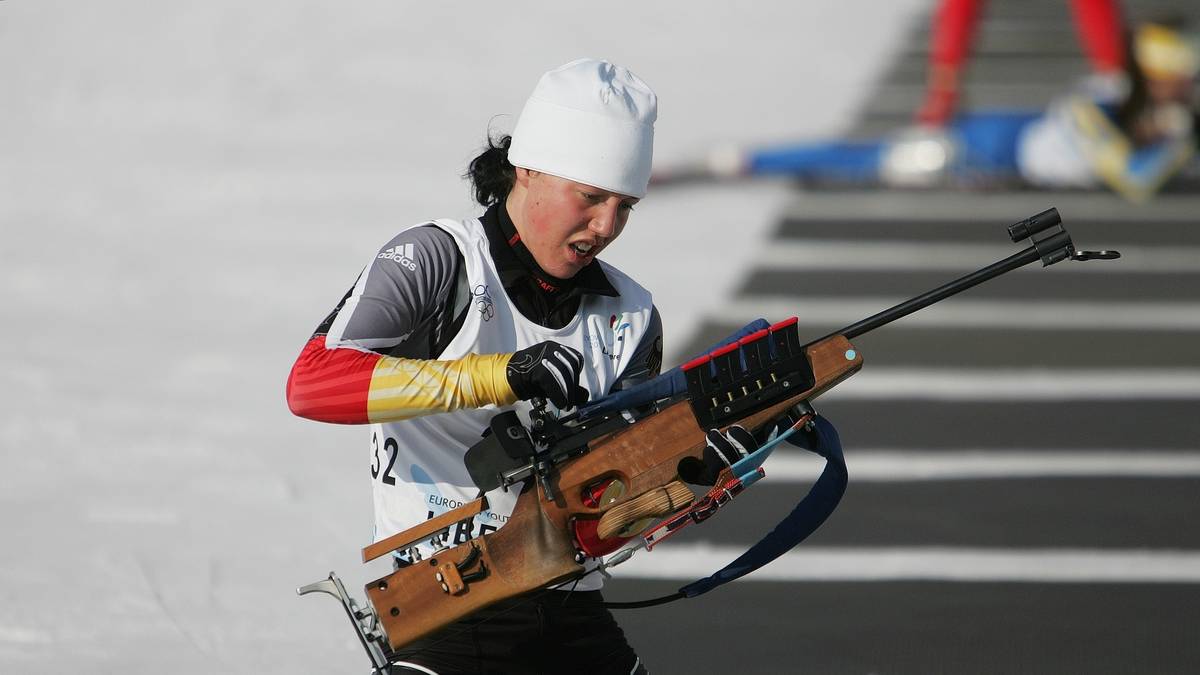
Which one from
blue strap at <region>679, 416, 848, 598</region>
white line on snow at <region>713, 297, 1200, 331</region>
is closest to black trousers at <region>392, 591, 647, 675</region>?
blue strap at <region>679, 416, 848, 598</region>

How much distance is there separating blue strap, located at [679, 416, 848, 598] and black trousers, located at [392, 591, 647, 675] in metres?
0.24

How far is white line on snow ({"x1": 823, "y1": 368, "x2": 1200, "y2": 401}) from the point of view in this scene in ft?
26.4

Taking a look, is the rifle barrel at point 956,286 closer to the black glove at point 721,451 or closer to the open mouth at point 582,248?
the black glove at point 721,451

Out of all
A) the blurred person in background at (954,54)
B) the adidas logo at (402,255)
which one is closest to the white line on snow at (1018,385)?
the blurred person in background at (954,54)

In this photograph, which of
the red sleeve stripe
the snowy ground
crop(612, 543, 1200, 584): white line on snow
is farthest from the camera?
crop(612, 543, 1200, 584): white line on snow

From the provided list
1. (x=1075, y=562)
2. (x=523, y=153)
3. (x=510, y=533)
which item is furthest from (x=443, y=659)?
(x=1075, y=562)

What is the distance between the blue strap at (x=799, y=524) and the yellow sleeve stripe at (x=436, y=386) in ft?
2.48

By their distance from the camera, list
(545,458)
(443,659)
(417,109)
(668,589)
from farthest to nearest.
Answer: (417,109)
(668,589)
(443,659)
(545,458)

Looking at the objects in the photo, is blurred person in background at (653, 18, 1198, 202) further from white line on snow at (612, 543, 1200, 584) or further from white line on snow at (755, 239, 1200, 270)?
white line on snow at (612, 543, 1200, 584)

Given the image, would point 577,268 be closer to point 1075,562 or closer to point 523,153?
point 523,153

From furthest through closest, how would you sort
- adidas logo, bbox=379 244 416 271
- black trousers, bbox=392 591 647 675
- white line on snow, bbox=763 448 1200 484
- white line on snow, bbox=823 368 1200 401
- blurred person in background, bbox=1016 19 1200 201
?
blurred person in background, bbox=1016 19 1200 201 < white line on snow, bbox=823 368 1200 401 < white line on snow, bbox=763 448 1200 484 < black trousers, bbox=392 591 647 675 < adidas logo, bbox=379 244 416 271

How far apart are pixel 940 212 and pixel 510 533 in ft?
29.3

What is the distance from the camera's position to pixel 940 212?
A: 11477 mm

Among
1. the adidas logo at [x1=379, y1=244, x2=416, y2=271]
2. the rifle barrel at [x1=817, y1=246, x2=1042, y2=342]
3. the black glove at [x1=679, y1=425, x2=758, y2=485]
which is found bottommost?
the black glove at [x1=679, y1=425, x2=758, y2=485]
